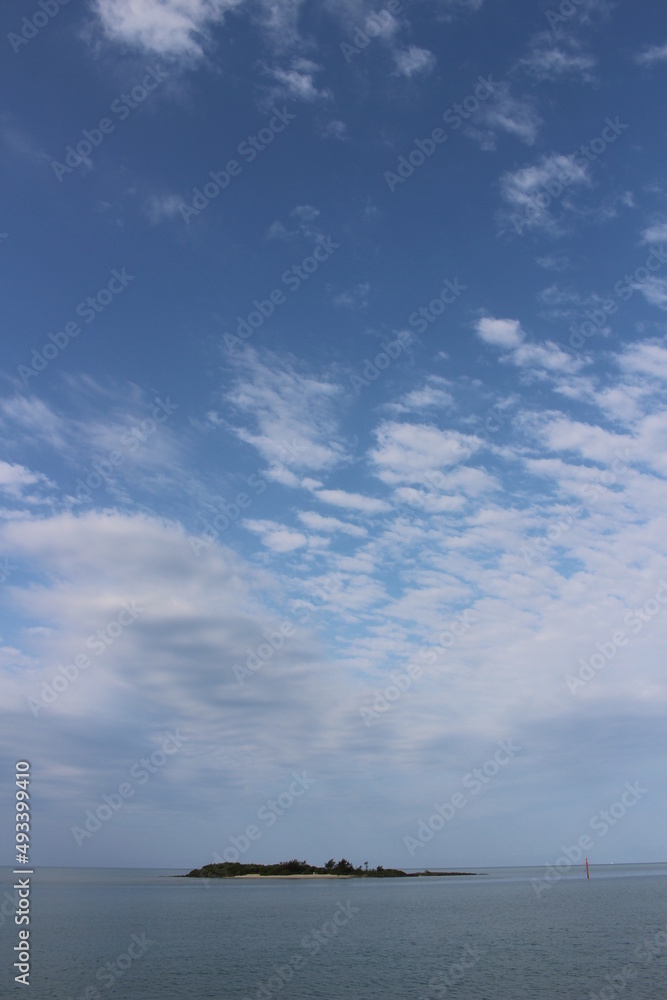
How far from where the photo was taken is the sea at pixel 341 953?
46.1 m

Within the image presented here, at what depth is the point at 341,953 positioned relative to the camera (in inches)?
2424

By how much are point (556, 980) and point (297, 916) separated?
54525mm

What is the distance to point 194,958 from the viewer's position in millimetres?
58594

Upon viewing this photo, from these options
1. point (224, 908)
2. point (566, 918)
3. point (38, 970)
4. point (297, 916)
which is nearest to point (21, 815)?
point (38, 970)

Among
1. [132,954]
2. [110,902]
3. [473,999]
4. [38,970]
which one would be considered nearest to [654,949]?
[473,999]

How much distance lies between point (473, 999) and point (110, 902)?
101334 millimetres

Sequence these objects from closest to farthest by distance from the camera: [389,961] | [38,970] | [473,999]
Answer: [473,999]
[38,970]
[389,961]


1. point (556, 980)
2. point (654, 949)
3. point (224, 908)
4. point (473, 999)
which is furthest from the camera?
point (224, 908)

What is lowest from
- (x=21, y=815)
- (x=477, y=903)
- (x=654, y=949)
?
(x=477, y=903)

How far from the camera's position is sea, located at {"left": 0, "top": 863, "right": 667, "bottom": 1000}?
46.1m

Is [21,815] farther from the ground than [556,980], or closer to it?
farther from the ground

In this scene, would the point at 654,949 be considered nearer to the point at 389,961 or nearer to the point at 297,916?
the point at 389,961

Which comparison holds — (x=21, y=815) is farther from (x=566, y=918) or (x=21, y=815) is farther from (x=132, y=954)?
(x=566, y=918)

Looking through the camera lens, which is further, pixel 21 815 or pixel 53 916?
pixel 53 916
